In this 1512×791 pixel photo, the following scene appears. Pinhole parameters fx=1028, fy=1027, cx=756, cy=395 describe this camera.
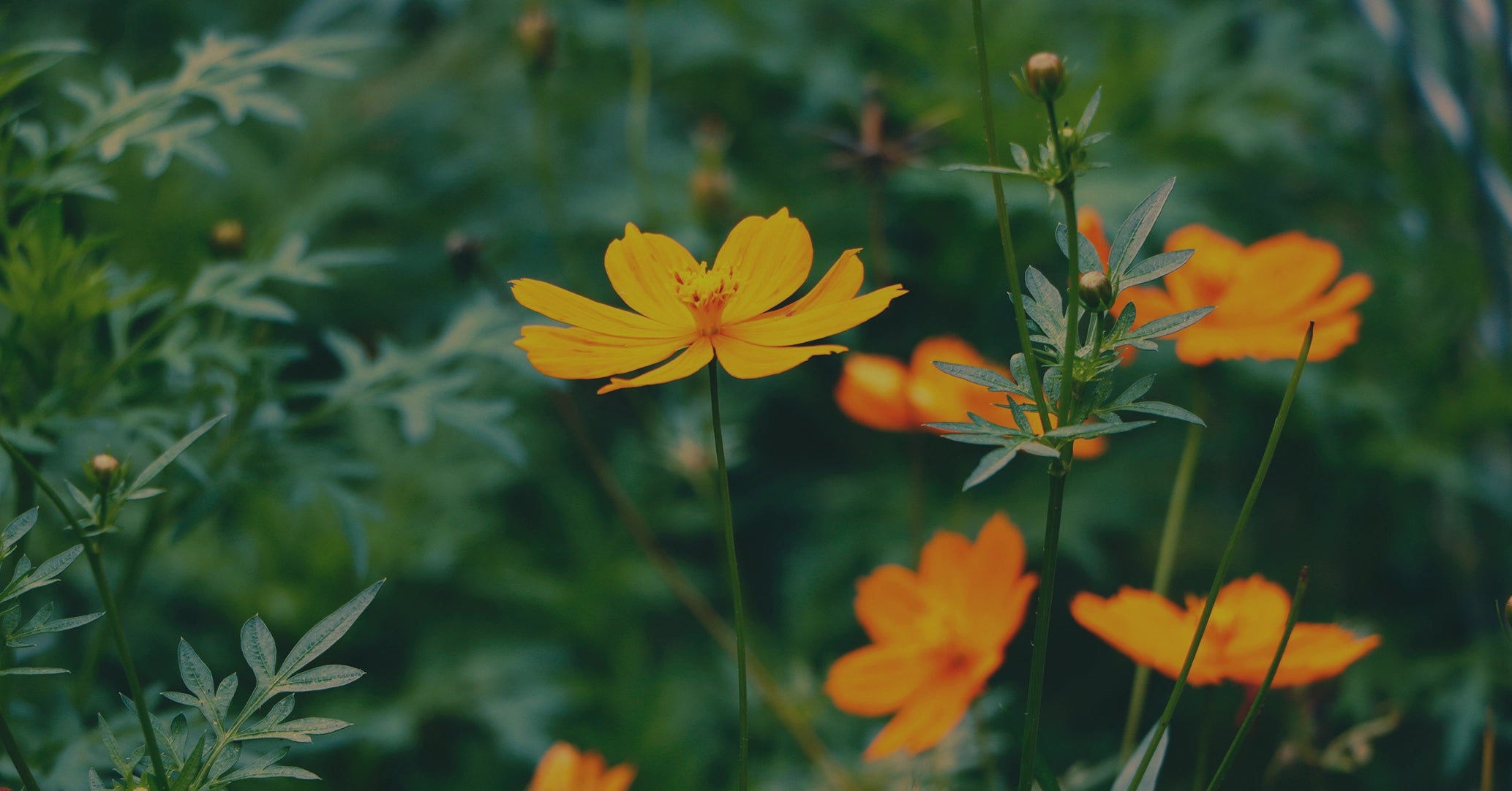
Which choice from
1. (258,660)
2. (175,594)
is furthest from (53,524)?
(258,660)

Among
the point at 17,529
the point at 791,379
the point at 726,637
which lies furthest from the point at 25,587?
the point at 791,379

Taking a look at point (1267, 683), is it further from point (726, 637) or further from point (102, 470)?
point (726, 637)

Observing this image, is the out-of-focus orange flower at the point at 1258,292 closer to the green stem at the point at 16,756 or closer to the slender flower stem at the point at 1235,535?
the slender flower stem at the point at 1235,535

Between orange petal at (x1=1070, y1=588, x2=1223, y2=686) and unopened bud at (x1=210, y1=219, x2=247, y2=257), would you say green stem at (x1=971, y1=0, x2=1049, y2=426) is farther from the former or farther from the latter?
unopened bud at (x1=210, y1=219, x2=247, y2=257)

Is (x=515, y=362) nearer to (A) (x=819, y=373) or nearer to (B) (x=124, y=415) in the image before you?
(B) (x=124, y=415)

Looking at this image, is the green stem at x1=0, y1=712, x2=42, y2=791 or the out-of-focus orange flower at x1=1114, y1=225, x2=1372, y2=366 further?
the out-of-focus orange flower at x1=1114, y1=225, x2=1372, y2=366

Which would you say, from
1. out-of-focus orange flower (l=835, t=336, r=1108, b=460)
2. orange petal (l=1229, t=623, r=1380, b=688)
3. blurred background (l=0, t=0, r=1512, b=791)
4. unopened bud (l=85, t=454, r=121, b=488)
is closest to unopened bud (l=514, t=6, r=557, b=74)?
blurred background (l=0, t=0, r=1512, b=791)
